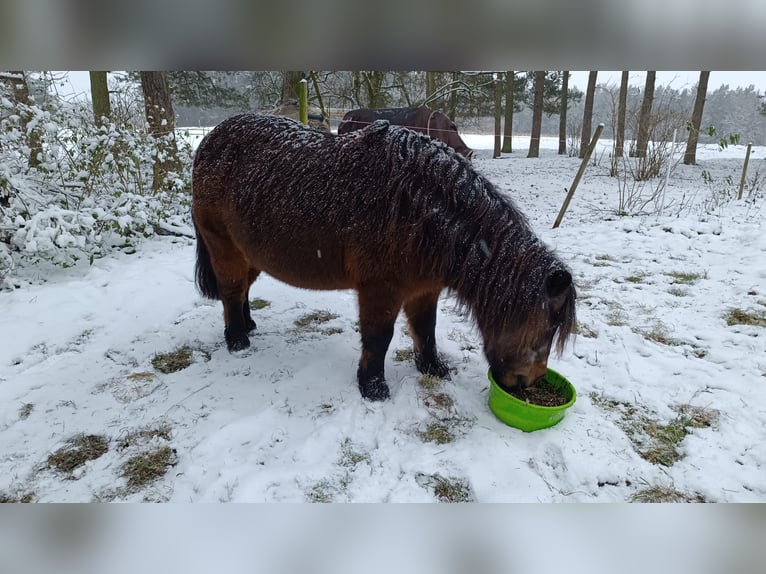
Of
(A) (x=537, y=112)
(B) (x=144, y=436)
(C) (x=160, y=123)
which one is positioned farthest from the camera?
(A) (x=537, y=112)

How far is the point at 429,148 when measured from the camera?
256 centimetres

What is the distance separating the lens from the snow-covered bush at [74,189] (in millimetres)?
4297

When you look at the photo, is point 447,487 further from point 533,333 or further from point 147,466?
point 147,466

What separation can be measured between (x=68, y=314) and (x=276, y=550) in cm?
430

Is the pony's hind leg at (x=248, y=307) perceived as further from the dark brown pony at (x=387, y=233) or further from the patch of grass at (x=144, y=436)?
the patch of grass at (x=144, y=436)

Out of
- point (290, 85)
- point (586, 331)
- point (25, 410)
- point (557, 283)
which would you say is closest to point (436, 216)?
point (557, 283)

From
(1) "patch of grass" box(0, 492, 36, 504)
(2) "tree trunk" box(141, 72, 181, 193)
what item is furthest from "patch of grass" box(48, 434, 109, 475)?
(2) "tree trunk" box(141, 72, 181, 193)

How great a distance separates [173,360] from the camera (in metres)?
3.36

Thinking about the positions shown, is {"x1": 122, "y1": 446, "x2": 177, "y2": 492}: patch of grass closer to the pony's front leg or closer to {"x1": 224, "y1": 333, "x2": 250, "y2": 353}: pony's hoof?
{"x1": 224, "y1": 333, "x2": 250, "y2": 353}: pony's hoof

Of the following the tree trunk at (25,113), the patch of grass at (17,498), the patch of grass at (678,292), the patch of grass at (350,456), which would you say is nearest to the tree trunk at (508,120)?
the patch of grass at (678,292)

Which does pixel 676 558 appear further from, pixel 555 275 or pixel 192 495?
pixel 192 495

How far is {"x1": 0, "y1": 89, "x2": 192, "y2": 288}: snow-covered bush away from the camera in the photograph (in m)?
4.30

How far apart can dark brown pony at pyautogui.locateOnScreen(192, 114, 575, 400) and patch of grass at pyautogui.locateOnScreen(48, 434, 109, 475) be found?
152 cm

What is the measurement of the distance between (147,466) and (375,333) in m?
1.53
